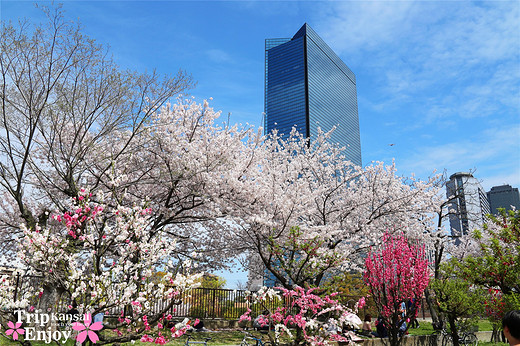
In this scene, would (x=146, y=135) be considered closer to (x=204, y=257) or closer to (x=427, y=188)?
(x=204, y=257)

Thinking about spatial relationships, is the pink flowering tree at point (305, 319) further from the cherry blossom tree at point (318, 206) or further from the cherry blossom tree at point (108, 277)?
the cherry blossom tree at point (108, 277)

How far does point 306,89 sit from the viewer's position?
89.9 m

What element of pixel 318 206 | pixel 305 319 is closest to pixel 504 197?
pixel 318 206

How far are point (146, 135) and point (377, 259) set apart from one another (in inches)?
333

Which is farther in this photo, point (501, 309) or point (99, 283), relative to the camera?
point (501, 309)

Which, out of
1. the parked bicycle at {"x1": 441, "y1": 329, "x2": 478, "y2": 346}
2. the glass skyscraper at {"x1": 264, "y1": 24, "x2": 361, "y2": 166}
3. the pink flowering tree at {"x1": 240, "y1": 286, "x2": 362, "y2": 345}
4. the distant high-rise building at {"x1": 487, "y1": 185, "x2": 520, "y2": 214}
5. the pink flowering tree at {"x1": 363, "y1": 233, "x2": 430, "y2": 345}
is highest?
the glass skyscraper at {"x1": 264, "y1": 24, "x2": 361, "y2": 166}

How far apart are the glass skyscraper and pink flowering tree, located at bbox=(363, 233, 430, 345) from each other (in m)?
71.8

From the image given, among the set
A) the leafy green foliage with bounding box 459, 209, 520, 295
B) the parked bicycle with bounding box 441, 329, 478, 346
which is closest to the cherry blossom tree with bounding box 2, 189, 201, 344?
the leafy green foliage with bounding box 459, 209, 520, 295

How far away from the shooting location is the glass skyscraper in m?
88.2

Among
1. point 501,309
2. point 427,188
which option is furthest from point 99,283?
point 427,188

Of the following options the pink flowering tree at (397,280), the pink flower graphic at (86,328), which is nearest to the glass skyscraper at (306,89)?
the pink flowering tree at (397,280)

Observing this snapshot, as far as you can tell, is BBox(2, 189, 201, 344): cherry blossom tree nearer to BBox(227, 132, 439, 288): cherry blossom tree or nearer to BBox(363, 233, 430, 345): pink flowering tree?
BBox(227, 132, 439, 288): cherry blossom tree

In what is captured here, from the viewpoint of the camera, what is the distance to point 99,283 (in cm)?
598

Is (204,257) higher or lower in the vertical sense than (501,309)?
higher
